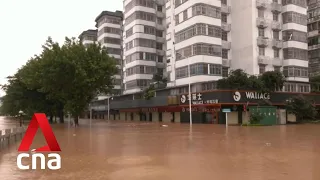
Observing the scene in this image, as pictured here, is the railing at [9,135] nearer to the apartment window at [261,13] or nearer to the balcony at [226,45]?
the balcony at [226,45]

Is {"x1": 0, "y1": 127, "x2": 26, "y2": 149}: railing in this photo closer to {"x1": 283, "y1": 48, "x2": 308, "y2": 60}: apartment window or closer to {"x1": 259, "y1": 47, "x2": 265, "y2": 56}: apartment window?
{"x1": 259, "y1": 47, "x2": 265, "y2": 56}: apartment window

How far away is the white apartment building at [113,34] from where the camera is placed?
Result: 93.9 m

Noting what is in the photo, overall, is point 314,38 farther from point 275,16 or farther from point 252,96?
point 252,96

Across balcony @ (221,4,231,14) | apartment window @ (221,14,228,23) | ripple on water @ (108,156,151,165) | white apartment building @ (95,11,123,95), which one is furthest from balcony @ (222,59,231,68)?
white apartment building @ (95,11,123,95)

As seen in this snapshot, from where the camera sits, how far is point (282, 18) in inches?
2287

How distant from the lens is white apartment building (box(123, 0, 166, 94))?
7350 centimetres

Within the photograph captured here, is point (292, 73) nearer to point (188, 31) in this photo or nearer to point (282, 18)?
point (282, 18)

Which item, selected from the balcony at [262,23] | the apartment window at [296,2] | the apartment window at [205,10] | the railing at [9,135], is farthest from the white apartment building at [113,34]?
the railing at [9,135]

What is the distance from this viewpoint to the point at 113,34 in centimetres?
9481

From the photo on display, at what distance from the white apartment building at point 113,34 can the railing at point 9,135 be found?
67.6 meters

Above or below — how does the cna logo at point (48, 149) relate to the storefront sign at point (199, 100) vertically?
below

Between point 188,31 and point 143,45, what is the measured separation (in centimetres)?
2183

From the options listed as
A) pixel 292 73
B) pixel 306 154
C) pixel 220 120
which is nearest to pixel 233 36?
pixel 292 73

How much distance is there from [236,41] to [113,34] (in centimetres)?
4775
